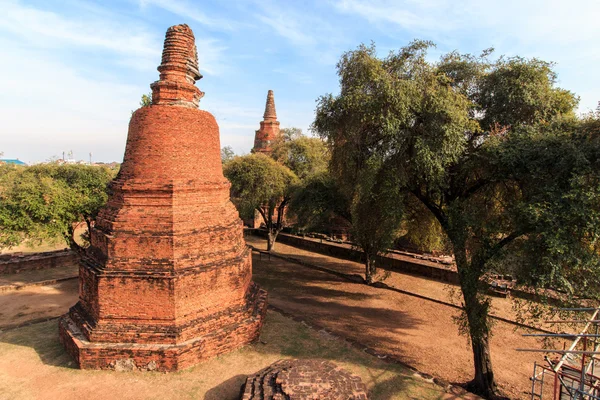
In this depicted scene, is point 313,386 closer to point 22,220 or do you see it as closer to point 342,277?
point 342,277

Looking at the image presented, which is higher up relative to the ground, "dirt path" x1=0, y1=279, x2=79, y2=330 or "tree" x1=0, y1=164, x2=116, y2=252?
"tree" x1=0, y1=164, x2=116, y2=252

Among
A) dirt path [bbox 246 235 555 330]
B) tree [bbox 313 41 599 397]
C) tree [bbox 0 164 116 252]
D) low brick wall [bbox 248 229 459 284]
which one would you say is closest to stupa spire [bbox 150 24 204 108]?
tree [bbox 313 41 599 397]

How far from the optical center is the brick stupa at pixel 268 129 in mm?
35953

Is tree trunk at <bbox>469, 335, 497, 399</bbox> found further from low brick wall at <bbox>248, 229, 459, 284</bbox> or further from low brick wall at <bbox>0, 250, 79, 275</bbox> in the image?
low brick wall at <bbox>0, 250, 79, 275</bbox>

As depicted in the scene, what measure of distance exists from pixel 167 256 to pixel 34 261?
12831 mm

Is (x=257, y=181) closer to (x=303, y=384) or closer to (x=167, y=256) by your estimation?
(x=167, y=256)

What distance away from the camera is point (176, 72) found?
31.2 ft

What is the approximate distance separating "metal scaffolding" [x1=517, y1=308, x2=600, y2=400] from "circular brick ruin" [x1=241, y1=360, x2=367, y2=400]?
3052 mm

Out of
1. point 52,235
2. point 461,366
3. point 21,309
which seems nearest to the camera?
point 461,366

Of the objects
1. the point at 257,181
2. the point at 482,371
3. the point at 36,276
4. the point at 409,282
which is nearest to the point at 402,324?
the point at 482,371

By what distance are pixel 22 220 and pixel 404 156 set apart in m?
13.3

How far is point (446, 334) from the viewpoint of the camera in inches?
425

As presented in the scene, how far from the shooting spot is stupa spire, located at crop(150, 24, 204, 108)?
9406 mm

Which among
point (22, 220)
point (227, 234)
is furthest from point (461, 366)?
point (22, 220)
